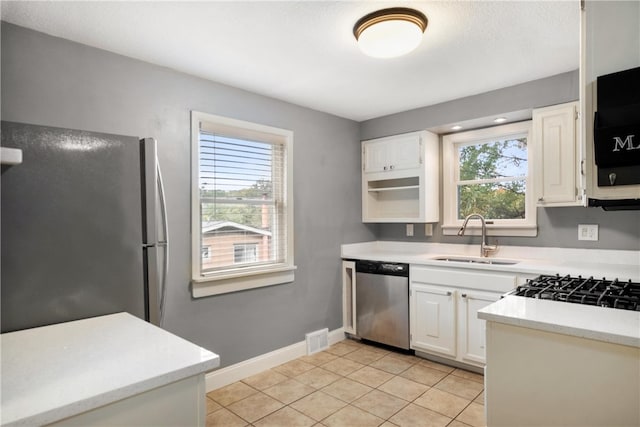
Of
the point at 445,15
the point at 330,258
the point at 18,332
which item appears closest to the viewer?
the point at 18,332

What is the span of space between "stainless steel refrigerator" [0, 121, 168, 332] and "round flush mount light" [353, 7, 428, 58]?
126 cm

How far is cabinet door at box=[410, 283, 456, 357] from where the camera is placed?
3.00 metres

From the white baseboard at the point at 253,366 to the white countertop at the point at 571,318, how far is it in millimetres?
2076

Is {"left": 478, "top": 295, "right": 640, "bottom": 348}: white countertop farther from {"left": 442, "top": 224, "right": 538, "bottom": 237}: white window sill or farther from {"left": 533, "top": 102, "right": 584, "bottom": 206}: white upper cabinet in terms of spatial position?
{"left": 442, "top": 224, "right": 538, "bottom": 237}: white window sill

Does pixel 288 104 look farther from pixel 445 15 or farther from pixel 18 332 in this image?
pixel 18 332

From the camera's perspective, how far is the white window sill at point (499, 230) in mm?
3117

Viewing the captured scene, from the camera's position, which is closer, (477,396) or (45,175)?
(45,175)

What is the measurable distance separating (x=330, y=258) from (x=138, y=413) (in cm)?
281

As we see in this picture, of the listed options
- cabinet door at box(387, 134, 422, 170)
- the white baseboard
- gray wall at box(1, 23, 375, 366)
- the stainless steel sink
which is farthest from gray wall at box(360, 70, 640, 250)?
the white baseboard

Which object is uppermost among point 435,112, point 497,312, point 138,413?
point 435,112

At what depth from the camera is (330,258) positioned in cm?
372

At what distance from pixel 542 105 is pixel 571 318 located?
2136mm

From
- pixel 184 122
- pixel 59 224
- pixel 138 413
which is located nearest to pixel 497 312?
pixel 138 413

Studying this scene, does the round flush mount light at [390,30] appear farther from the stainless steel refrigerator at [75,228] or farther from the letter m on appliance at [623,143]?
the stainless steel refrigerator at [75,228]
